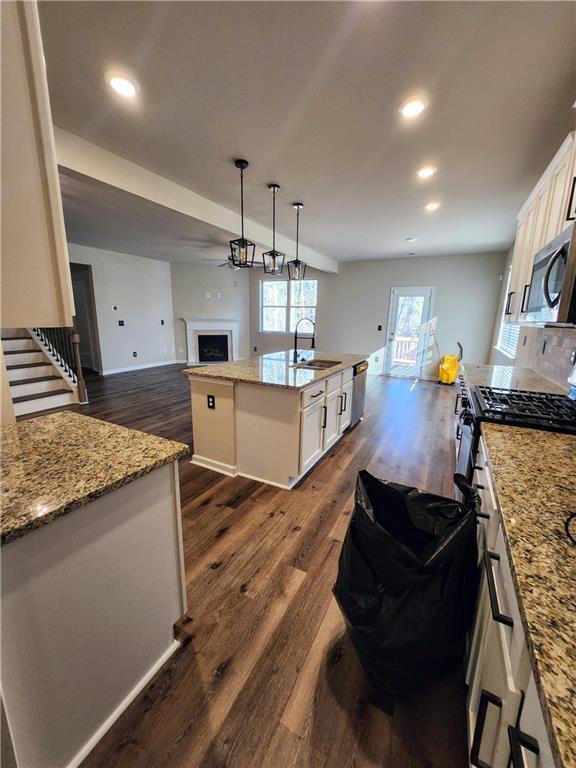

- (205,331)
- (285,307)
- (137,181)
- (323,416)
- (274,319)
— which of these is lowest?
(323,416)

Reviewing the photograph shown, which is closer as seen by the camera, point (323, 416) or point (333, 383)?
point (323, 416)

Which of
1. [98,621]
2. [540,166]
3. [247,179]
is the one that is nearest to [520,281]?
[540,166]

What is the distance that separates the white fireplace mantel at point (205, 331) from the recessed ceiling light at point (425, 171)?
6204 mm

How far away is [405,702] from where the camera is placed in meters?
1.15

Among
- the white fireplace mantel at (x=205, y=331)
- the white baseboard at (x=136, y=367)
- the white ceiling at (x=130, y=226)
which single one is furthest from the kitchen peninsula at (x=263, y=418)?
the white fireplace mantel at (x=205, y=331)

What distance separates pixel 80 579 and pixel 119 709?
61 cm

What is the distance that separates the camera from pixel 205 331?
813 cm

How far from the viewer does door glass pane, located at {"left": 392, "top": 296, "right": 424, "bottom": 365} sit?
21.9 ft

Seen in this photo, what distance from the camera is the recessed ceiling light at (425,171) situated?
8.59 ft

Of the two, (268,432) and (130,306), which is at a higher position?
(130,306)

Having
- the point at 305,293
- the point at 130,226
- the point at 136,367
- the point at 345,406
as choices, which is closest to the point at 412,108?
the point at 345,406

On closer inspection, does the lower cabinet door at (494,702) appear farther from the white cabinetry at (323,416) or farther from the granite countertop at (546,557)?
the white cabinetry at (323,416)

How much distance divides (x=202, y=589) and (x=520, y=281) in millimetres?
3437

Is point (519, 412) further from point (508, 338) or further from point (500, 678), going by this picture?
point (508, 338)
